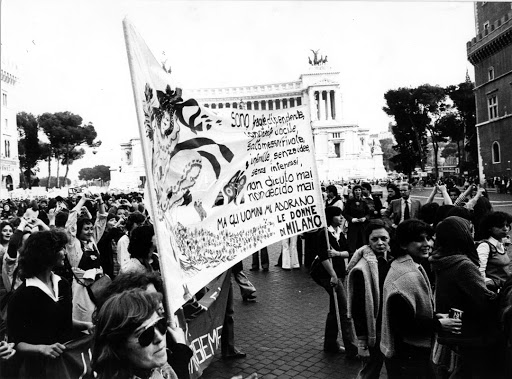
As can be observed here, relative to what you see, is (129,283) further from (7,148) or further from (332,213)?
Answer: (7,148)

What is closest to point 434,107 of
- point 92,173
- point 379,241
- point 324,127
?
point 324,127

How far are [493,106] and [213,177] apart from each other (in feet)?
108

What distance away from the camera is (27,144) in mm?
49438

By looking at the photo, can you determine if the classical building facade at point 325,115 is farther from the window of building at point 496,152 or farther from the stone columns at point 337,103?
the window of building at point 496,152

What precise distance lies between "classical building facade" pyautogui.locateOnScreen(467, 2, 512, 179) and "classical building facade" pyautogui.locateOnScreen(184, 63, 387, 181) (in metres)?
24.2

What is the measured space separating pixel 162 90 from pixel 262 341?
318cm

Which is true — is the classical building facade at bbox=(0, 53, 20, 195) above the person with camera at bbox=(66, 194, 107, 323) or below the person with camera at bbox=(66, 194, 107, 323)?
above

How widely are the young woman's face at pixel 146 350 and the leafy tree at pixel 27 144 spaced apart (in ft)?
170

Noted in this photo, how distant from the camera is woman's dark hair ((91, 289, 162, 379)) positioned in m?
1.50

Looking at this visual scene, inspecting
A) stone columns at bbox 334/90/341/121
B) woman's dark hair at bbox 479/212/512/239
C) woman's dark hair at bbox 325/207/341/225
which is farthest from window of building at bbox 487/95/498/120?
stone columns at bbox 334/90/341/121

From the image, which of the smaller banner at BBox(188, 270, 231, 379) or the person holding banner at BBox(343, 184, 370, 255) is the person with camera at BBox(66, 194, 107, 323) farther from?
the person holding banner at BBox(343, 184, 370, 255)

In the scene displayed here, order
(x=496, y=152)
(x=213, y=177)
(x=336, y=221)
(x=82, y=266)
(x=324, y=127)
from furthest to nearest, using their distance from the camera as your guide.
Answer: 1. (x=324, y=127)
2. (x=496, y=152)
3. (x=336, y=221)
4. (x=82, y=266)
5. (x=213, y=177)

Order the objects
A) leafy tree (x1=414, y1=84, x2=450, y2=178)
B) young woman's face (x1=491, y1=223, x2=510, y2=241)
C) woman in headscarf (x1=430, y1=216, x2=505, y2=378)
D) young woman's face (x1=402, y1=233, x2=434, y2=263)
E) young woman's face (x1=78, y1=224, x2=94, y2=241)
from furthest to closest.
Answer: leafy tree (x1=414, y1=84, x2=450, y2=178) < young woman's face (x1=78, y1=224, x2=94, y2=241) < young woman's face (x1=491, y1=223, x2=510, y2=241) < young woman's face (x1=402, y1=233, x2=434, y2=263) < woman in headscarf (x1=430, y1=216, x2=505, y2=378)

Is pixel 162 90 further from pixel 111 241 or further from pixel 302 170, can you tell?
pixel 111 241
